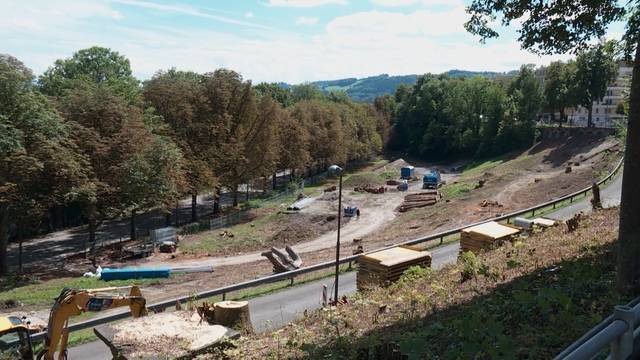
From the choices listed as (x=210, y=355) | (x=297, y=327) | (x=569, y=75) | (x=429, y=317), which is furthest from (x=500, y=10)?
(x=569, y=75)

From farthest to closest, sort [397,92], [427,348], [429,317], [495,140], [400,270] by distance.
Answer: [397,92], [495,140], [400,270], [429,317], [427,348]

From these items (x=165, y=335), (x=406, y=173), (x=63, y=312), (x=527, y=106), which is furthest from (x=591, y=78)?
(x=63, y=312)

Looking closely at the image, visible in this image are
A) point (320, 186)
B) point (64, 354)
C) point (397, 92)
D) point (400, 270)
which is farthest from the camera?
point (397, 92)

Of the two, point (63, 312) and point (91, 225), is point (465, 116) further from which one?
point (63, 312)

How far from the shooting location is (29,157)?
31219 millimetres

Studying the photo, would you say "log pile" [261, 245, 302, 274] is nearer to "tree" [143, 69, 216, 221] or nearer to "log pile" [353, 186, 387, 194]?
"tree" [143, 69, 216, 221]

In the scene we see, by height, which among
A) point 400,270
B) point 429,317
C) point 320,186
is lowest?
point 320,186

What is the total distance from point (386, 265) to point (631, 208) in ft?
33.5

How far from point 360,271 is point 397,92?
115 meters

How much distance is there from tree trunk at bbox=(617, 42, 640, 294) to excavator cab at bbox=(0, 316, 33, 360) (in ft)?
45.9

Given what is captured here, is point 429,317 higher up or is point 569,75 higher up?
point 569,75

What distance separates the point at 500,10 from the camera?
1232 cm

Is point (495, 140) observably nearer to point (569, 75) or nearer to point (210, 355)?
point (569, 75)

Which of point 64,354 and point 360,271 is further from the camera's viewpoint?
point 360,271
